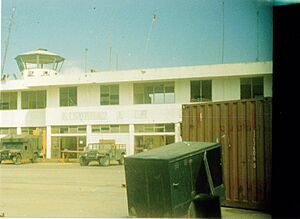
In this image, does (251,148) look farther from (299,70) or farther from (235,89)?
(235,89)

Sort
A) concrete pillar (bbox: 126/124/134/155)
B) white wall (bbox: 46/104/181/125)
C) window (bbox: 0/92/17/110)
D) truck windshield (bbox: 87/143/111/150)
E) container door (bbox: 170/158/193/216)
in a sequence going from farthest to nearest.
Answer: window (bbox: 0/92/17/110), concrete pillar (bbox: 126/124/134/155), white wall (bbox: 46/104/181/125), truck windshield (bbox: 87/143/111/150), container door (bbox: 170/158/193/216)

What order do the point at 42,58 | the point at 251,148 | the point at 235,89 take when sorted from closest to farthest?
the point at 251,148 < the point at 235,89 < the point at 42,58

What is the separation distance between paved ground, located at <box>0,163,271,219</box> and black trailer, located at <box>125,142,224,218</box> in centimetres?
147

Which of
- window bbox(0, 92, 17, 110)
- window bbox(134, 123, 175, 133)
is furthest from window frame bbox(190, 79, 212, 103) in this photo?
window bbox(0, 92, 17, 110)

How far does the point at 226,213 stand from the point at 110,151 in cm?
1710

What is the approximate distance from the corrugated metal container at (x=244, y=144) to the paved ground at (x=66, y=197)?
409 millimetres

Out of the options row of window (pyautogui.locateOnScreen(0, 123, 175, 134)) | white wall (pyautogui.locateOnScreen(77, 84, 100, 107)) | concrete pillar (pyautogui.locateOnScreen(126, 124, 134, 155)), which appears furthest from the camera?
white wall (pyautogui.locateOnScreen(77, 84, 100, 107))

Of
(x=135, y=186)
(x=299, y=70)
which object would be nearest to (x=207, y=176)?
(x=135, y=186)

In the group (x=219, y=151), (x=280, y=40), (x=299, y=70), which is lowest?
(x=219, y=151)

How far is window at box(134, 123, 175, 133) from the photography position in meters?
29.0

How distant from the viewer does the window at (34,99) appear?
31.9 metres

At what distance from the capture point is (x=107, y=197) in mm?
13055

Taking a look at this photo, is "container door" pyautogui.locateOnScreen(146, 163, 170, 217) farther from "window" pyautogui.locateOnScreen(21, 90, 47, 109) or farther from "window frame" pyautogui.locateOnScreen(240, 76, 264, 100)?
"window" pyautogui.locateOnScreen(21, 90, 47, 109)

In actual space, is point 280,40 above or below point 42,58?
below
